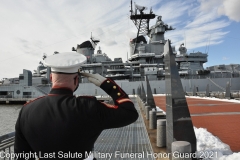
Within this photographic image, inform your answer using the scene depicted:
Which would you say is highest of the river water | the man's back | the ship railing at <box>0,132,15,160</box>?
the man's back

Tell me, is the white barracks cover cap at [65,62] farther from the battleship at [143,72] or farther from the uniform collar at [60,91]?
the battleship at [143,72]

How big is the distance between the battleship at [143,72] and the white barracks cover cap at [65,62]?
36.8m

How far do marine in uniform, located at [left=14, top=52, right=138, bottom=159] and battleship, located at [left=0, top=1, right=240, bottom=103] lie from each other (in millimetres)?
36902

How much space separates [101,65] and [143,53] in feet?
29.4

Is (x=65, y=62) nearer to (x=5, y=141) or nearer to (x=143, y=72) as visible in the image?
(x=5, y=141)

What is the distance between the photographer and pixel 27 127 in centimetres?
171

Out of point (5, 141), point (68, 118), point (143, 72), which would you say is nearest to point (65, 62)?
point (68, 118)

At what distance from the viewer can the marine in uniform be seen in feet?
5.30

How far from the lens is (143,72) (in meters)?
42.2

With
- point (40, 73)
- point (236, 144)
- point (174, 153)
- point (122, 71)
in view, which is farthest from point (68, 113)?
point (40, 73)

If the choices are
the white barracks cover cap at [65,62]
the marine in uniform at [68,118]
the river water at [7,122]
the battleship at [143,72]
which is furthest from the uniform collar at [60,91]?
the battleship at [143,72]

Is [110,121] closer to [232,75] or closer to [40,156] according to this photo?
[40,156]

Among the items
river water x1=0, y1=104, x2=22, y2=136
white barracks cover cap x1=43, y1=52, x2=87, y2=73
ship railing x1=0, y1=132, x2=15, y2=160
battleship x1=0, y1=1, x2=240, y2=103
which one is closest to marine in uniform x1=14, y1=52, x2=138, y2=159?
white barracks cover cap x1=43, y1=52, x2=87, y2=73

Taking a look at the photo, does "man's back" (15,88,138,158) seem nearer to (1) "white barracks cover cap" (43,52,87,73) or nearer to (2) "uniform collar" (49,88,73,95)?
(2) "uniform collar" (49,88,73,95)
